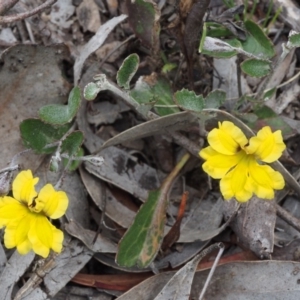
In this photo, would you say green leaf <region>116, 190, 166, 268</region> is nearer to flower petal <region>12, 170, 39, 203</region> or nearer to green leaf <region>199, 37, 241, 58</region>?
flower petal <region>12, 170, 39, 203</region>

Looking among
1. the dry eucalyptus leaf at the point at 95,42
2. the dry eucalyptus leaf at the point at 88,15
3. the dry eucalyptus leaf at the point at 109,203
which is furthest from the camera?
the dry eucalyptus leaf at the point at 88,15

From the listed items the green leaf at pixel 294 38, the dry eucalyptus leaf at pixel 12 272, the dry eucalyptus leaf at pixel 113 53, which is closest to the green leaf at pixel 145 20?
the dry eucalyptus leaf at pixel 113 53

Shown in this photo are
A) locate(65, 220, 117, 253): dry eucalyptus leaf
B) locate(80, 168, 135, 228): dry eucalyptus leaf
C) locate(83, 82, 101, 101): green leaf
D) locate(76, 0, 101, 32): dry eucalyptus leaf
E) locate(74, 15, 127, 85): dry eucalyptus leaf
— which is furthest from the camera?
locate(76, 0, 101, 32): dry eucalyptus leaf

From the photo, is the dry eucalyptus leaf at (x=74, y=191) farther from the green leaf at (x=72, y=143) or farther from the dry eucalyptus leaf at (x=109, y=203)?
the green leaf at (x=72, y=143)

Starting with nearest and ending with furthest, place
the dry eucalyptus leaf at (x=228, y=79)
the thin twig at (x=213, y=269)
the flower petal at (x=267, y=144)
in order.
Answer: the flower petal at (x=267, y=144) < the thin twig at (x=213, y=269) < the dry eucalyptus leaf at (x=228, y=79)

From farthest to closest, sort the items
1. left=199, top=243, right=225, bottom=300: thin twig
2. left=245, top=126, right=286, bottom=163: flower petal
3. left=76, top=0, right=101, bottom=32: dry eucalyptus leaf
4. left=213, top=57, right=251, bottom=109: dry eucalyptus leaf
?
left=76, top=0, right=101, bottom=32: dry eucalyptus leaf → left=213, top=57, right=251, bottom=109: dry eucalyptus leaf → left=199, top=243, right=225, bottom=300: thin twig → left=245, top=126, right=286, bottom=163: flower petal

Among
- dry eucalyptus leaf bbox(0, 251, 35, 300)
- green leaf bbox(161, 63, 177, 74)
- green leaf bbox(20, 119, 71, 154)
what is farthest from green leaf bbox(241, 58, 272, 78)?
dry eucalyptus leaf bbox(0, 251, 35, 300)

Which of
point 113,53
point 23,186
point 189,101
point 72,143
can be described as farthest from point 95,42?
point 23,186
